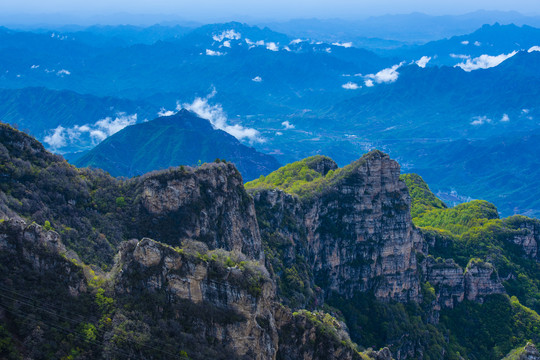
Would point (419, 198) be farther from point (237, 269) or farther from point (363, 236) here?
point (237, 269)

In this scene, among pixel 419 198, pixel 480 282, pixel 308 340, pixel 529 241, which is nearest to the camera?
pixel 308 340

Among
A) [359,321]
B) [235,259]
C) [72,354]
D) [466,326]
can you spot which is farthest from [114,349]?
[466,326]

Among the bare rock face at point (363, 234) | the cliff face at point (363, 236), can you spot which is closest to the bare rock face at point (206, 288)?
the bare rock face at point (363, 234)

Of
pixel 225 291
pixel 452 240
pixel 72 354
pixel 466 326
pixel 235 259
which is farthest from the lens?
pixel 452 240

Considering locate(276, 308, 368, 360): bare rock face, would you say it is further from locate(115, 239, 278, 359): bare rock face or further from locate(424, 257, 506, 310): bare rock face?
locate(424, 257, 506, 310): bare rock face

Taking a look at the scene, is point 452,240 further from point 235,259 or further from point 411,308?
point 235,259

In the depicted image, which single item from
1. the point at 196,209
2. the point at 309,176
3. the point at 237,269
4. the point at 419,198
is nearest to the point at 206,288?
the point at 237,269
